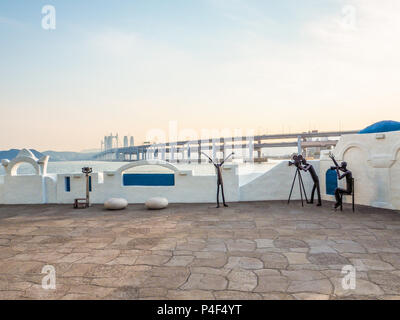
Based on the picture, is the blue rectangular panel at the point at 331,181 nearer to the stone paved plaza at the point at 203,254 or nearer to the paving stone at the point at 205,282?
the stone paved plaza at the point at 203,254

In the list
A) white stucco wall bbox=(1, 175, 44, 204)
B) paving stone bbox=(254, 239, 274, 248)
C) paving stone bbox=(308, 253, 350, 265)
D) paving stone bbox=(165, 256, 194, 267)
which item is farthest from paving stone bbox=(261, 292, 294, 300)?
white stucco wall bbox=(1, 175, 44, 204)

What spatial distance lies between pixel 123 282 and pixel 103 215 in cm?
496

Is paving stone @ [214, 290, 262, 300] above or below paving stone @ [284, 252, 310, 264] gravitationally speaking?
above

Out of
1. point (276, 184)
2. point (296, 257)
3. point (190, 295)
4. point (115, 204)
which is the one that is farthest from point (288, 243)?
point (115, 204)

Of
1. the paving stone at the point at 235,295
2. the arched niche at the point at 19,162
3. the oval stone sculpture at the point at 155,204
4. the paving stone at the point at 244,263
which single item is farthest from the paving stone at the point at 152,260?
the arched niche at the point at 19,162

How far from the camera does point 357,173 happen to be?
942 centimetres

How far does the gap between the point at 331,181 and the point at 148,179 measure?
6718 millimetres

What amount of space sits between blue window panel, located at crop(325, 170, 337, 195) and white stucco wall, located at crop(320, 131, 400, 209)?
1.70 feet

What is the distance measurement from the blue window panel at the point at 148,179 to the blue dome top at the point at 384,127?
287 inches

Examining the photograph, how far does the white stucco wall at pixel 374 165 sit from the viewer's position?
8453 millimetres

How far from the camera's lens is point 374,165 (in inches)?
348

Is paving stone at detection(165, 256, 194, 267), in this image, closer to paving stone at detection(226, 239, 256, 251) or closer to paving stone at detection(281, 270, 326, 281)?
paving stone at detection(226, 239, 256, 251)

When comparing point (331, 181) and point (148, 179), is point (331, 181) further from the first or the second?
point (148, 179)

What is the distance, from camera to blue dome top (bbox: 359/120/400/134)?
9.68m
